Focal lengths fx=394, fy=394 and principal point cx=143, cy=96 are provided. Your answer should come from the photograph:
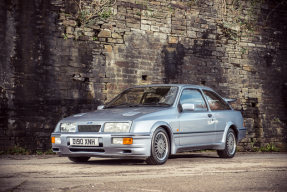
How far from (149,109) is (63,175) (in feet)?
6.85

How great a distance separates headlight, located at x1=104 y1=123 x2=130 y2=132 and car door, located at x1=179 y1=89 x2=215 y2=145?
1245 mm

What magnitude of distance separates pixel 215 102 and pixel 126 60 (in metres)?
4.00

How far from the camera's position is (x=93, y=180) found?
4855 mm

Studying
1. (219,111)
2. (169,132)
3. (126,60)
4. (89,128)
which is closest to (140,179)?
(89,128)

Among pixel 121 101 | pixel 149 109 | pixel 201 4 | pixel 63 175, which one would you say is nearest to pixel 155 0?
pixel 201 4

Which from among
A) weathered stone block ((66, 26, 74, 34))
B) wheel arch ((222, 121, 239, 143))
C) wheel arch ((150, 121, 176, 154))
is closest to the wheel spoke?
wheel arch ((150, 121, 176, 154))

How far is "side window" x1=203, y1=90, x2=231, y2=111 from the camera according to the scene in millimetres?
8266

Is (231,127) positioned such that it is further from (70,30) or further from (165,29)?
(70,30)

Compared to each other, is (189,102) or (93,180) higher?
(189,102)

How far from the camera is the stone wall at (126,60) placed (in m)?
10.2

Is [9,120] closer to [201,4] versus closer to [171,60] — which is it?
[171,60]

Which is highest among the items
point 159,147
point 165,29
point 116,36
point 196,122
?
point 165,29

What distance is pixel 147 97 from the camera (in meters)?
7.52

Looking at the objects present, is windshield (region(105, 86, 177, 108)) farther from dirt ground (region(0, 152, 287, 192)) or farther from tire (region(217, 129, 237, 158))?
tire (region(217, 129, 237, 158))
